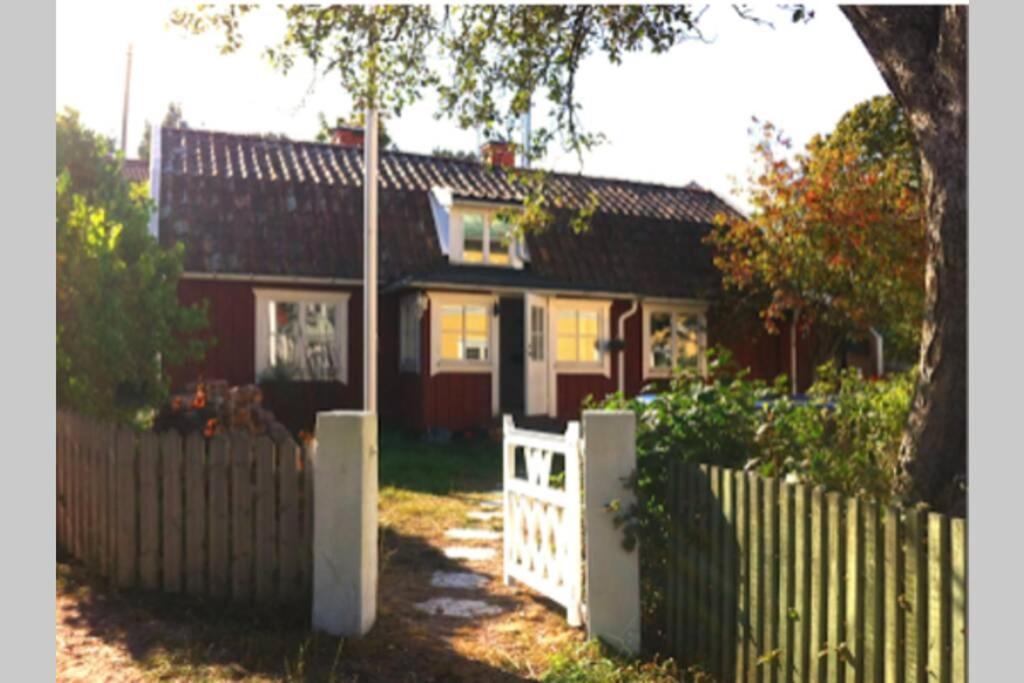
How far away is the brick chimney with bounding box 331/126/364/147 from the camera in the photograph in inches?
866

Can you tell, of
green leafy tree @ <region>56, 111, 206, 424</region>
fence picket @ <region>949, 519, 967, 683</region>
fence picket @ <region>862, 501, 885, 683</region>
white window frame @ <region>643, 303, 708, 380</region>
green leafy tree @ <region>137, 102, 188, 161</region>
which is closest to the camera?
fence picket @ <region>949, 519, 967, 683</region>

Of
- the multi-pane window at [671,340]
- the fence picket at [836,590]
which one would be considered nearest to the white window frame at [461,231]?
the multi-pane window at [671,340]

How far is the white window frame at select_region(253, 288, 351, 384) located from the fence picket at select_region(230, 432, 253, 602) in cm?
1093

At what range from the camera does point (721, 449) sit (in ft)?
18.1

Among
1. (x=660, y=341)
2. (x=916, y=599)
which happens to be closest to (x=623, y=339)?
(x=660, y=341)

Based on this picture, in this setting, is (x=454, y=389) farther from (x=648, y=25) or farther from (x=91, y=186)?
(x=648, y=25)

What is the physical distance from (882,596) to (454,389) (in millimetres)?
13250

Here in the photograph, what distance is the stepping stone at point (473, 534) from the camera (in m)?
8.26

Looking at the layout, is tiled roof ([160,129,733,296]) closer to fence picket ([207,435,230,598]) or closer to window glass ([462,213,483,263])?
window glass ([462,213,483,263])

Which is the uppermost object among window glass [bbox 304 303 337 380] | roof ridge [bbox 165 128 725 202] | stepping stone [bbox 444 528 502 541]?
roof ridge [bbox 165 128 725 202]

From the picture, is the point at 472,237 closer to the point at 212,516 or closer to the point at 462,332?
the point at 462,332

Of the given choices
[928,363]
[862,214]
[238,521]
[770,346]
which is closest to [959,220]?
[928,363]

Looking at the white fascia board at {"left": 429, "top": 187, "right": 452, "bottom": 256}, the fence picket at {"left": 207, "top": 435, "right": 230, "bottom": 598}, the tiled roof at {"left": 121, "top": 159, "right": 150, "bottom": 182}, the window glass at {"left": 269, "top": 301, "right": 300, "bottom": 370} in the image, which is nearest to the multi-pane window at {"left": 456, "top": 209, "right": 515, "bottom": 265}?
the white fascia board at {"left": 429, "top": 187, "right": 452, "bottom": 256}

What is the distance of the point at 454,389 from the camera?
1664 centimetres
